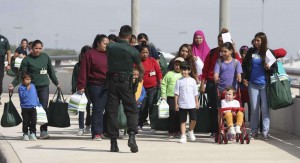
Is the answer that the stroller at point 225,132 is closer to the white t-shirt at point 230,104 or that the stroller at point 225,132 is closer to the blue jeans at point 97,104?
the white t-shirt at point 230,104

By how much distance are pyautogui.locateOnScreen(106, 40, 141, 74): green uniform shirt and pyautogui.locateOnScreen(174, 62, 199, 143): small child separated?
5.92 feet

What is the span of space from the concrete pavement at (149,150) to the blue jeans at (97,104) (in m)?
0.26

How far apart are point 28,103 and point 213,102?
9.46 ft

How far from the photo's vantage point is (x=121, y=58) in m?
13.3

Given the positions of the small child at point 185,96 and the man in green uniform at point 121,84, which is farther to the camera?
the small child at point 185,96

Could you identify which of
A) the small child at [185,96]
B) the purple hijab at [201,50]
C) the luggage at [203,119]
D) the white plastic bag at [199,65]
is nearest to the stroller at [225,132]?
the small child at [185,96]

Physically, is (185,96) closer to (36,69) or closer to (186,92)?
(186,92)

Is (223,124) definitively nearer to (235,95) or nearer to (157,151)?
(235,95)

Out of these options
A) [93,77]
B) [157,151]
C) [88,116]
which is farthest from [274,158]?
[88,116]

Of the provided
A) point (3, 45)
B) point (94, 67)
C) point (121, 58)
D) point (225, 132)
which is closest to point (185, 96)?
point (225, 132)

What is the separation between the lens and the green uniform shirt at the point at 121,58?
13.3 m

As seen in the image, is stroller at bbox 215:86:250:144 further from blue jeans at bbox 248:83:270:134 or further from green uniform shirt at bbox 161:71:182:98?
green uniform shirt at bbox 161:71:182:98

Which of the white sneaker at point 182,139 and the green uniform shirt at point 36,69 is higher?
the green uniform shirt at point 36,69

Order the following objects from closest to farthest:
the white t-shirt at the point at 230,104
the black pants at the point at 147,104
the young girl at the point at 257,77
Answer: the white t-shirt at the point at 230,104 → the young girl at the point at 257,77 → the black pants at the point at 147,104
